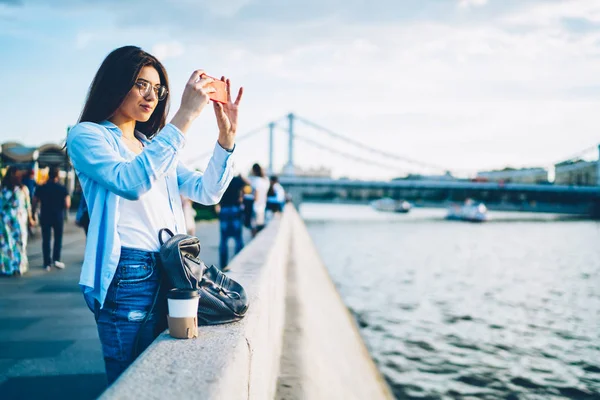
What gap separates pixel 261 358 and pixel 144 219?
97 cm

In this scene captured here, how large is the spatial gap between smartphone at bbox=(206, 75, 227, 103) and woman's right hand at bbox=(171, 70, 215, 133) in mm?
62

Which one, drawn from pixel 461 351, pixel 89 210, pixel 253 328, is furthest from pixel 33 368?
pixel 461 351

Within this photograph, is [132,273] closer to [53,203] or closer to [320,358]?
[320,358]

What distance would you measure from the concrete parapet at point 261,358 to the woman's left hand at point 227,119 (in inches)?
25.5

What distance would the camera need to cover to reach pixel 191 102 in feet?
5.79

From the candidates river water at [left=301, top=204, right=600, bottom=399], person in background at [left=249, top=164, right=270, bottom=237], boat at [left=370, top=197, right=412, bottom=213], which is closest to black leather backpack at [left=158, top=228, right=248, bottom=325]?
river water at [left=301, top=204, right=600, bottom=399]

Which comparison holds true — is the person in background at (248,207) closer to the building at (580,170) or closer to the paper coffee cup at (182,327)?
the paper coffee cup at (182,327)

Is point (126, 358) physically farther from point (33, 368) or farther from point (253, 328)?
point (33, 368)

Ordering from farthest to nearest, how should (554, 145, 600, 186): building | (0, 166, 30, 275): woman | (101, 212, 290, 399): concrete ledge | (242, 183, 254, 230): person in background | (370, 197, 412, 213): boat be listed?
(554, 145, 600, 186): building
(370, 197, 412, 213): boat
(242, 183, 254, 230): person in background
(0, 166, 30, 275): woman
(101, 212, 290, 399): concrete ledge

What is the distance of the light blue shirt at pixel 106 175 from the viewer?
1.65 m

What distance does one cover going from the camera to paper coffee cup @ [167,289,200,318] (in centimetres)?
182

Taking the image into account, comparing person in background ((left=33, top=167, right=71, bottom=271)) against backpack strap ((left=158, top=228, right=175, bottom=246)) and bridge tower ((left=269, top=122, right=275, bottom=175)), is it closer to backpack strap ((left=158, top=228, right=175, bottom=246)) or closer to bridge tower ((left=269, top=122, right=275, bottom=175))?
backpack strap ((left=158, top=228, right=175, bottom=246))

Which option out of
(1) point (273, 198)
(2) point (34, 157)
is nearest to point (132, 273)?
(1) point (273, 198)

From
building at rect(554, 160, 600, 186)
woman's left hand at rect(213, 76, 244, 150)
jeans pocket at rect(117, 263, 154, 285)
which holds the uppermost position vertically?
building at rect(554, 160, 600, 186)
